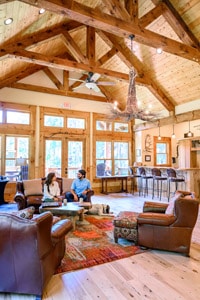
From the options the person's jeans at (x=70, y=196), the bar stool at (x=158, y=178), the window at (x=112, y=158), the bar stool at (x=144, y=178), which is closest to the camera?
the person's jeans at (x=70, y=196)

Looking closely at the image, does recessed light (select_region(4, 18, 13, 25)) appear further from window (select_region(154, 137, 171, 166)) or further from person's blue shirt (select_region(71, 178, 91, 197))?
window (select_region(154, 137, 171, 166))

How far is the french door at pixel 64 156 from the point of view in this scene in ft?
26.7

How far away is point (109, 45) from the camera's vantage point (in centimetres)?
712

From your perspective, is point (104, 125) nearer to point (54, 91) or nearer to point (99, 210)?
point (54, 91)

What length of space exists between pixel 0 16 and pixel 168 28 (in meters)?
4.25

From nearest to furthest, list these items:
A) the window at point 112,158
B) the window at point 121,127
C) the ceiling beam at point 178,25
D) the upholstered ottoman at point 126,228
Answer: the upholstered ottoman at point 126,228, the ceiling beam at point 178,25, the window at point 112,158, the window at point 121,127

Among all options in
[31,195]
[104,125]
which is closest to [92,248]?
[31,195]

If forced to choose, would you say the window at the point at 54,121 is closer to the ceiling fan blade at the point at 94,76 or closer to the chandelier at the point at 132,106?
the ceiling fan blade at the point at 94,76

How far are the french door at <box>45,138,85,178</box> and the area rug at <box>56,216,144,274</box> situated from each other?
423 cm

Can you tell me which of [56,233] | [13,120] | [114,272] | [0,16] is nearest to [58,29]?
[0,16]

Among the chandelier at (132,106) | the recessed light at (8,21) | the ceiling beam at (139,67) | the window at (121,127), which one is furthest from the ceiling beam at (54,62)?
the window at (121,127)

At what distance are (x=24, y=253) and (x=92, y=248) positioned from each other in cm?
147

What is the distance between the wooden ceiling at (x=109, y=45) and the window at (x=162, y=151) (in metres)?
1.99

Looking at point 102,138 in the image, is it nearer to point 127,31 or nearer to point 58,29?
point 58,29
